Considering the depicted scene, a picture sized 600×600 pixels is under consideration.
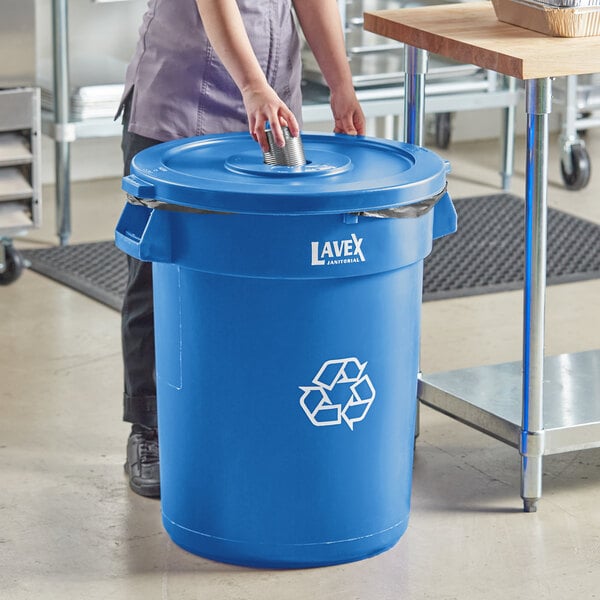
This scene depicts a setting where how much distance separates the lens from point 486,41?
260 cm

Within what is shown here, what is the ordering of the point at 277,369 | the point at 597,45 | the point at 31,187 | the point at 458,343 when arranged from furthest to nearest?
1. the point at 31,187
2. the point at 458,343
3. the point at 597,45
4. the point at 277,369

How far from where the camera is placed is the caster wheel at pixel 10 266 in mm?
4074

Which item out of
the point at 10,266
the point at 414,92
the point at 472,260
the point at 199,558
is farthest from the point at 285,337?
the point at 472,260

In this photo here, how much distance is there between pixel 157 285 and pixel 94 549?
53 centimetres

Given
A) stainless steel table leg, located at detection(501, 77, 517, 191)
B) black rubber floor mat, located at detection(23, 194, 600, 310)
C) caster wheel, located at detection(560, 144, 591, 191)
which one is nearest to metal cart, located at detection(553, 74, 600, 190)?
caster wheel, located at detection(560, 144, 591, 191)

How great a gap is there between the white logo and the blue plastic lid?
6 centimetres

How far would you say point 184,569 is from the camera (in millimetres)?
2521

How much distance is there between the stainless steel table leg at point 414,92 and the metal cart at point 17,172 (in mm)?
1501

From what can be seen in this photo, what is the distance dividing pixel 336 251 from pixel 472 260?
2.18 m

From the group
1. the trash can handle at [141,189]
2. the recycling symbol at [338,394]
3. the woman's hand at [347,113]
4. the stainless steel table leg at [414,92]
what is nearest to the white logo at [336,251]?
the recycling symbol at [338,394]

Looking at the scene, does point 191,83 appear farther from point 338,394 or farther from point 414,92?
point 338,394

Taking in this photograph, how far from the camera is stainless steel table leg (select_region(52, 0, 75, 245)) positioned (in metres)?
4.30

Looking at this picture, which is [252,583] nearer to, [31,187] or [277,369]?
[277,369]

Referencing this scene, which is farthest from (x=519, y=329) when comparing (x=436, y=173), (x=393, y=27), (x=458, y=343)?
(x=436, y=173)
